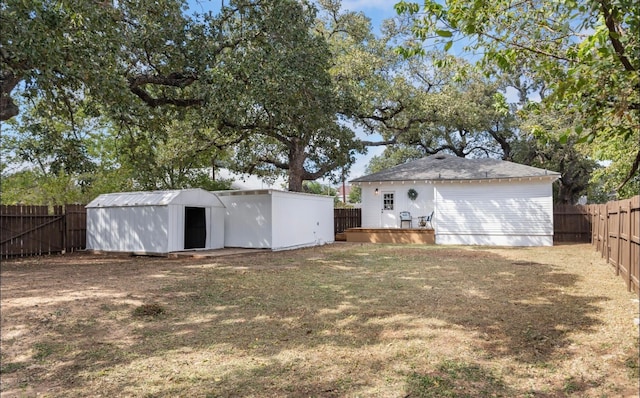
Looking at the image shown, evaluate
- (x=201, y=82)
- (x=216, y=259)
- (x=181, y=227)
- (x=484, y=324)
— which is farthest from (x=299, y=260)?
(x=484, y=324)

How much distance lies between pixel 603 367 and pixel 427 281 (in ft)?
14.2

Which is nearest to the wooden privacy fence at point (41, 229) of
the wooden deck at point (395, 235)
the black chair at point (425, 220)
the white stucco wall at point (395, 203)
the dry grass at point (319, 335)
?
the dry grass at point (319, 335)

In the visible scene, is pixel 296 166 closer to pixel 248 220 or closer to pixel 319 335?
pixel 248 220

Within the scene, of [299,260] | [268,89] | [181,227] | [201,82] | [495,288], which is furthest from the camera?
[181,227]

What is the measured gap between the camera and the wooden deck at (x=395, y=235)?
17.7m

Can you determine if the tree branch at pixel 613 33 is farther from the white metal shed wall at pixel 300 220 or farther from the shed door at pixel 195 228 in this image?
the shed door at pixel 195 228

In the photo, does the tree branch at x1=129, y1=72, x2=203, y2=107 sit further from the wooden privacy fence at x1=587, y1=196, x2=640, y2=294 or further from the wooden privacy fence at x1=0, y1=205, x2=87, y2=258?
the wooden privacy fence at x1=587, y1=196, x2=640, y2=294

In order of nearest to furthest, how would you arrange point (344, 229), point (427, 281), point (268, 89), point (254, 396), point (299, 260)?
point (254, 396) < point (427, 281) < point (268, 89) < point (299, 260) < point (344, 229)

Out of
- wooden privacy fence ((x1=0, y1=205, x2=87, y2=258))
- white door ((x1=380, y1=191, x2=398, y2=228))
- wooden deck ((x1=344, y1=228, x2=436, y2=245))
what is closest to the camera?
wooden privacy fence ((x1=0, y1=205, x2=87, y2=258))

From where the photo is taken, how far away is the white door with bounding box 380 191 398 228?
19.2 m

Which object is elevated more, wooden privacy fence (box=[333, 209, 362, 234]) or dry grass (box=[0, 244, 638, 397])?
wooden privacy fence (box=[333, 209, 362, 234])

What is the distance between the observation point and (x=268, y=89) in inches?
370

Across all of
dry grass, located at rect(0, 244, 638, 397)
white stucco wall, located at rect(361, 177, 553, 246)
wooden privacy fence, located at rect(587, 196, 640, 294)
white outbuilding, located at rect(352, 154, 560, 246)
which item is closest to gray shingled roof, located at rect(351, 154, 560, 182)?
white outbuilding, located at rect(352, 154, 560, 246)

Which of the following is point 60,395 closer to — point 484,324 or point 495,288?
point 484,324
